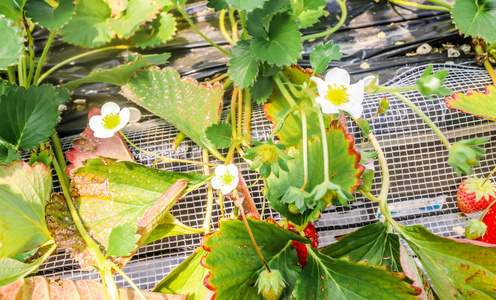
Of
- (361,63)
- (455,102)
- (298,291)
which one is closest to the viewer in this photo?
(298,291)

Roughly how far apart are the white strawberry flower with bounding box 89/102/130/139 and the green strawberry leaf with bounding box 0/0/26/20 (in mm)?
235

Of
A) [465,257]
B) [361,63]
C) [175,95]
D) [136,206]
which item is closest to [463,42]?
[361,63]

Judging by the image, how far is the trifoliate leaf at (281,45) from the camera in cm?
53

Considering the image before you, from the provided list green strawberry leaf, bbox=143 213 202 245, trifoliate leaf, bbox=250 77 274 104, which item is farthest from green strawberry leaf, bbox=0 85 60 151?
trifoliate leaf, bbox=250 77 274 104

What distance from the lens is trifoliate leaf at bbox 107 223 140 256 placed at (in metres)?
0.50

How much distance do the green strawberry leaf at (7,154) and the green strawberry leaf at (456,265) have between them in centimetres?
59

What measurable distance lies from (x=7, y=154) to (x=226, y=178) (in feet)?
1.20

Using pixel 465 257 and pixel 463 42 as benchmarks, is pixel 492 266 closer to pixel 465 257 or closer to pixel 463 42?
pixel 465 257

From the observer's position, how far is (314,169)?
0.50 metres

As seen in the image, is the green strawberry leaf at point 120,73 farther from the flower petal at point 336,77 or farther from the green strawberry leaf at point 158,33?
the flower petal at point 336,77

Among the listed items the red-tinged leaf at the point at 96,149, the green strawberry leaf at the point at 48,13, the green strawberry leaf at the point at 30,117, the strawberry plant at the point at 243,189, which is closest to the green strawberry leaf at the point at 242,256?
the strawberry plant at the point at 243,189

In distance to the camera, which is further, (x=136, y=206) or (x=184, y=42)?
(x=184, y=42)

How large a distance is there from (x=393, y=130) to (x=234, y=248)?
16.1 inches

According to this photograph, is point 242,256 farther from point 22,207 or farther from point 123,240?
point 22,207
